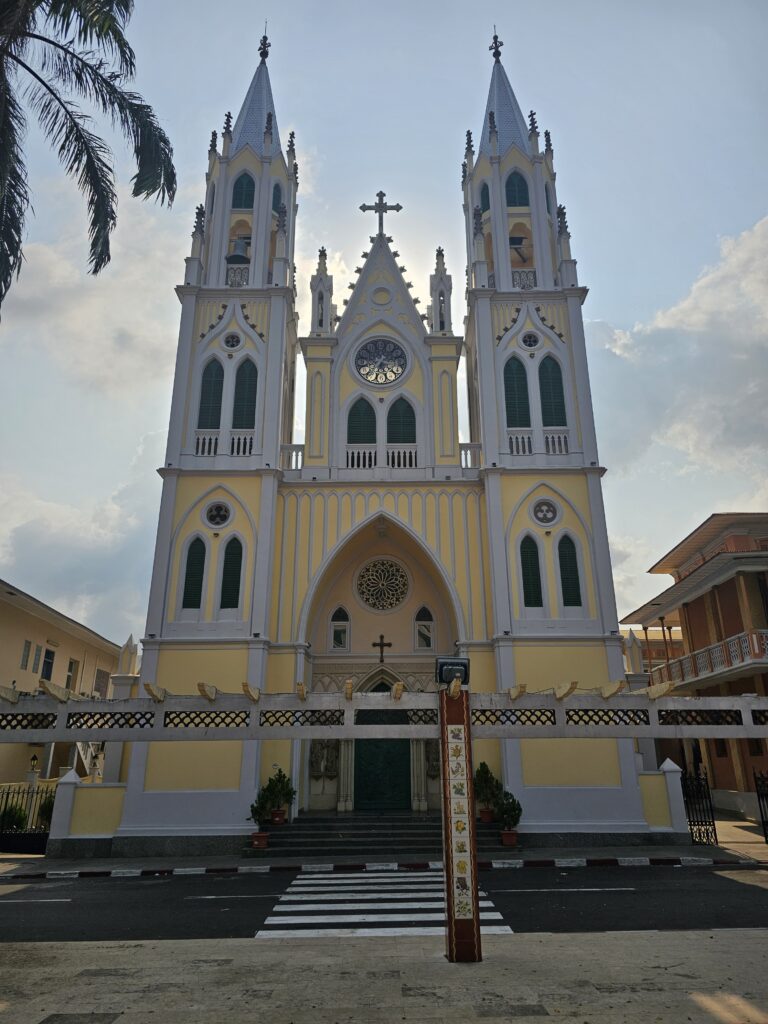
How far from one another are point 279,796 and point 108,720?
28.7 feet

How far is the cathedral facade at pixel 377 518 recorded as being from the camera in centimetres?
1678

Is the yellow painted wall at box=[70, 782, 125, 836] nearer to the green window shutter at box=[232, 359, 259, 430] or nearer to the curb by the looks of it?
the curb

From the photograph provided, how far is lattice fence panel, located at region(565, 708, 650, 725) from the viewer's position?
8477mm

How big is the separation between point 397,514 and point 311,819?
821 cm

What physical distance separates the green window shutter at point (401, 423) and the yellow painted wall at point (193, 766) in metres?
9.62

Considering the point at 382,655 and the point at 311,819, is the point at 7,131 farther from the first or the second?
the point at 311,819

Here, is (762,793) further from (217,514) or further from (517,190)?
(517,190)

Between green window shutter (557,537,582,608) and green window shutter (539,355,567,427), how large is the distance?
3800 mm

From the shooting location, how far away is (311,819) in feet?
55.4

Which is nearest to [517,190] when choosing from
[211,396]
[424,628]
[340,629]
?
[211,396]

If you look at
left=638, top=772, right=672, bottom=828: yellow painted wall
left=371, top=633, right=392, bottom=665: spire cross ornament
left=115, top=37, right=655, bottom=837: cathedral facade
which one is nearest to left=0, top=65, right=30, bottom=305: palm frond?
left=115, top=37, right=655, bottom=837: cathedral facade

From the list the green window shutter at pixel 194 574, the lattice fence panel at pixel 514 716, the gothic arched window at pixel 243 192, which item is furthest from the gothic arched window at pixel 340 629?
the gothic arched window at pixel 243 192

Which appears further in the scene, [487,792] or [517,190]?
[517,190]

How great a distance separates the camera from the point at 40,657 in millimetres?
24641
